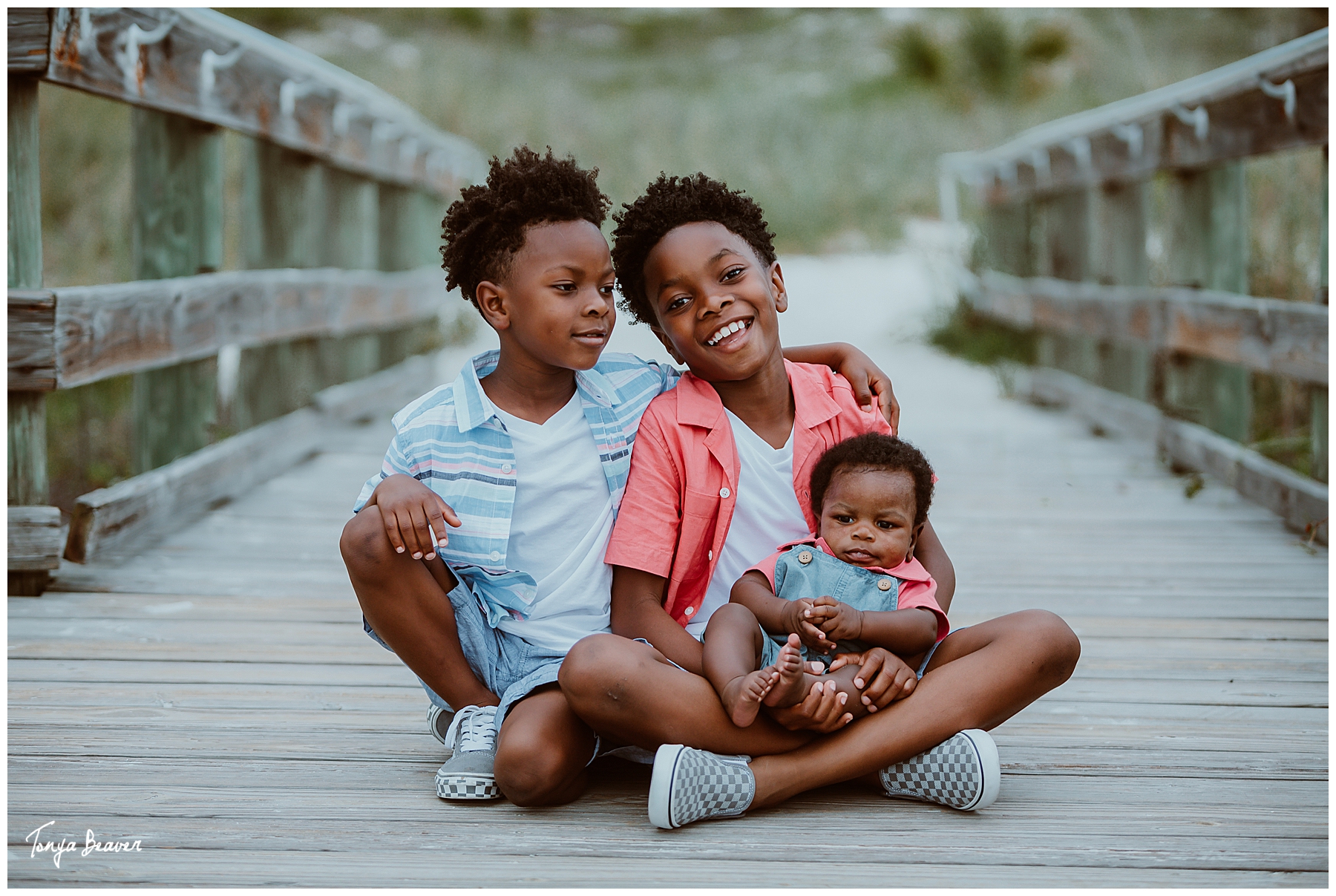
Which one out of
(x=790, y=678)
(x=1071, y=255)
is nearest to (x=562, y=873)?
(x=790, y=678)

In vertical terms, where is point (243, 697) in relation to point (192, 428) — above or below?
below

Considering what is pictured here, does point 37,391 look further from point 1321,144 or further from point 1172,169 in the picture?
point 1172,169

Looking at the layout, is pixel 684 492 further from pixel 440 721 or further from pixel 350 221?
pixel 350 221

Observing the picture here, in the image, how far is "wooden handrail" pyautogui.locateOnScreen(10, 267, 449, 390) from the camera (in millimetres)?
3023

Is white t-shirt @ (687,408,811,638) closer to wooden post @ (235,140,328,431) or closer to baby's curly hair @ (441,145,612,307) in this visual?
baby's curly hair @ (441,145,612,307)

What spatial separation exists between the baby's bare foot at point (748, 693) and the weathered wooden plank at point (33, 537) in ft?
6.60

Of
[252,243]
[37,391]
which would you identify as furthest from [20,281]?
[252,243]

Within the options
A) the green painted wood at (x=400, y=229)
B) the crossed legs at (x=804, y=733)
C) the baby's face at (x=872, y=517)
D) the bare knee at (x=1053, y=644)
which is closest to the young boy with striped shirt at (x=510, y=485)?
the crossed legs at (x=804, y=733)

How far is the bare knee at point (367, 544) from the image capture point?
2008 millimetres

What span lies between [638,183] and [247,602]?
12.1 m

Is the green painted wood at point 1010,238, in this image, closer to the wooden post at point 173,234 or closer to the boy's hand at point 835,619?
the wooden post at point 173,234

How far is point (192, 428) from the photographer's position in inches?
173

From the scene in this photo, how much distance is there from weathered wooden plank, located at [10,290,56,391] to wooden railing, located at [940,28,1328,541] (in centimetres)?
336
